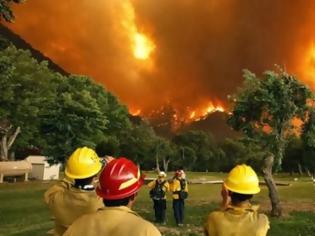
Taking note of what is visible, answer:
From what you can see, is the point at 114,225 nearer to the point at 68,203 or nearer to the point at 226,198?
the point at 226,198

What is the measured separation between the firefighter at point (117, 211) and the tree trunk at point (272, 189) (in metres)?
20.2

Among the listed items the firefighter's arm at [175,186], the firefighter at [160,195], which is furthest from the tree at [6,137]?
the firefighter's arm at [175,186]

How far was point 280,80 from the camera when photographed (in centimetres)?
2527

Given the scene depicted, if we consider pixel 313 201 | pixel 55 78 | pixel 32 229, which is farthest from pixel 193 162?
pixel 32 229

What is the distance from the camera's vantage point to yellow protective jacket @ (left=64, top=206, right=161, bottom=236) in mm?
3818

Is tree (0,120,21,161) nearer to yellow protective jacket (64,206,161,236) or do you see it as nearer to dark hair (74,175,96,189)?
dark hair (74,175,96,189)

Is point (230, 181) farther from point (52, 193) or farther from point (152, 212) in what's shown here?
point (152, 212)

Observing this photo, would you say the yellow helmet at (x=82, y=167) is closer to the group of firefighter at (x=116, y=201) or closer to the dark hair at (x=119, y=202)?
the group of firefighter at (x=116, y=201)

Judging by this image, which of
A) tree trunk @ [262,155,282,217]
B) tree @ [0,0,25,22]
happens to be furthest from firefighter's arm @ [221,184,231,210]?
tree trunk @ [262,155,282,217]

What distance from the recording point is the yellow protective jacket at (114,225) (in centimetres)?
382

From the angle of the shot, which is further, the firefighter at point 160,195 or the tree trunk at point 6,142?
the tree trunk at point 6,142

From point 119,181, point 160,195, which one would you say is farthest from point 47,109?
point 119,181

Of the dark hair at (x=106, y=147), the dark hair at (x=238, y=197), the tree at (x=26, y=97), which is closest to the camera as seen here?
the dark hair at (x=238, y=197)

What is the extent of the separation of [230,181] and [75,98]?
4222cm
